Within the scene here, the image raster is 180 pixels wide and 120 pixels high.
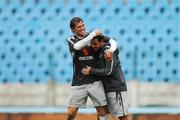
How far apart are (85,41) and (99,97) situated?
753mm

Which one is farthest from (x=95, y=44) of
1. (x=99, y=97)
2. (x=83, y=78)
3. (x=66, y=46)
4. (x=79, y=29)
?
(x=66, y=46)

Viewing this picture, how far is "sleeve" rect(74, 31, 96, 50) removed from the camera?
7089 mm

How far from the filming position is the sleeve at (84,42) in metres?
7.09

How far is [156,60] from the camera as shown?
11711 millimetres

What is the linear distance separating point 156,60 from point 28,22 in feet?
9.57

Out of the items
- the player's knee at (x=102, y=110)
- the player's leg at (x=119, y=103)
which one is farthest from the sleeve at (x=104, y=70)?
the player's knee at (x=102, y=110)

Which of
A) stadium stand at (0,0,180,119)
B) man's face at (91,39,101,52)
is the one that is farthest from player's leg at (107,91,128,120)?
stadium stand at (0,0,180,119)

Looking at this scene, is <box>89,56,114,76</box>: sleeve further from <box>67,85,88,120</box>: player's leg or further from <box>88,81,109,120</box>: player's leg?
<box>67,85,88,120</box>: player's leg

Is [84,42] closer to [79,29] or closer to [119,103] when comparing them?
[79,29]

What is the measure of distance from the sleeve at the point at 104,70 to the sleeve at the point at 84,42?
1.07 ft

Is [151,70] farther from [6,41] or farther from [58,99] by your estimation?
[6,41]

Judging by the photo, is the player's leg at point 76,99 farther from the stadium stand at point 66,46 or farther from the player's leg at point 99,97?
the stadium stand at point 66,46

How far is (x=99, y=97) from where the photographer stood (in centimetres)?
733

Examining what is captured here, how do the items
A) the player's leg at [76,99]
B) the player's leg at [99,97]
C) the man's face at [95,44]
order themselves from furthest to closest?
the player's leg at [76,99] < the player's leg at [99,97] < the man's face at [95,44]
